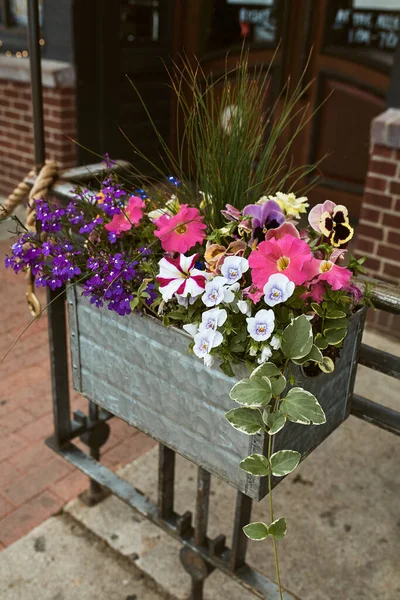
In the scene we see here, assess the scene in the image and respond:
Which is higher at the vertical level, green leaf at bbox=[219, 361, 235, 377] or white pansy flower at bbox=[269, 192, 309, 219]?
white pansy flower at bbox=[269, 192, 309, 219]

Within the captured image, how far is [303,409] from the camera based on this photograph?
108 centimetres

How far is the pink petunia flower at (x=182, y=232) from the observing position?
126 centimetres

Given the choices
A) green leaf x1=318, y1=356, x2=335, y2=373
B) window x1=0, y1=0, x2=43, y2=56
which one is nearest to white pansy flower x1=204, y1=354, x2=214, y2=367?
green leaf x1=318, y1=356, x2=335, y2=373

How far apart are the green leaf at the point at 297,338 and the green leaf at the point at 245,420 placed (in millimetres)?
130

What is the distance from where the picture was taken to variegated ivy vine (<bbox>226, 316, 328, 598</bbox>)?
42.2 inches

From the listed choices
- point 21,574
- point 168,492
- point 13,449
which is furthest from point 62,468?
point 168,492

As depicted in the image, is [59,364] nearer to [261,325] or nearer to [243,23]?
[261,325]

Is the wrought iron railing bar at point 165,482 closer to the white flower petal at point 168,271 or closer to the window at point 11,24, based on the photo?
the white flower petal at point 168,271

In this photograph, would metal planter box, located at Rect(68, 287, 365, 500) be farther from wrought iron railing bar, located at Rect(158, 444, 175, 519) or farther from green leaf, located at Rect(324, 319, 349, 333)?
wrought iron railing bar, located at Rect(158, 444, 175, 519)

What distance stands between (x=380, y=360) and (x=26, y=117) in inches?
181

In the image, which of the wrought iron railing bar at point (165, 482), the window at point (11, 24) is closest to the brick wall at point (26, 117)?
the window at point (11, 24)

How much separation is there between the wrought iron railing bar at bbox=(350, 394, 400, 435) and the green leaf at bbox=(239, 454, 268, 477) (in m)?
0.46

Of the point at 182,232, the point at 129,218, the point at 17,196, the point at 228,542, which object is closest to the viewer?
the point at 182,232

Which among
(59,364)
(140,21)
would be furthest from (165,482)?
(140,21)
